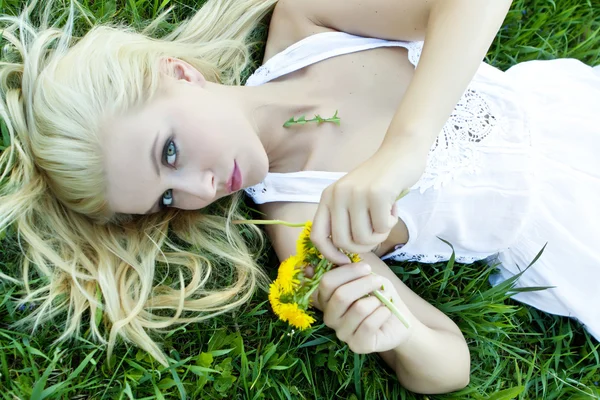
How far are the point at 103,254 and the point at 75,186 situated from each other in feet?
1.19

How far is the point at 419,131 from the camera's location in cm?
178

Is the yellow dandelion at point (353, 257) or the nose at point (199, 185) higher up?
the yellow dandelion at point (353, 257)

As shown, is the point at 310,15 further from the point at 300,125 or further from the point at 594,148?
the point at 594,148

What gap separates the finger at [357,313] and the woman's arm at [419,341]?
0.21 meters

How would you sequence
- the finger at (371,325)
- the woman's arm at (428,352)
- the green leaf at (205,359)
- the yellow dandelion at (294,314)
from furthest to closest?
1. the green leaf at (205,359)
2. the woman's arm at (428,352)
3. the finger at (371,325)
4. the yellow dandelion at (294,314)

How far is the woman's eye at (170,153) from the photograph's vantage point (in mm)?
1955

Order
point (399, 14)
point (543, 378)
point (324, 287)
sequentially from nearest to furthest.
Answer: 1. point (324, 287)
2. point (399, 14)
3. point (543, 378)

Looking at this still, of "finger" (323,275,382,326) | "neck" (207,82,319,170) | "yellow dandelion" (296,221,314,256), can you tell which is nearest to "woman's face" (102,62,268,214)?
"neck" (207,82,319,170)

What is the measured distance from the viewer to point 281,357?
2180mm

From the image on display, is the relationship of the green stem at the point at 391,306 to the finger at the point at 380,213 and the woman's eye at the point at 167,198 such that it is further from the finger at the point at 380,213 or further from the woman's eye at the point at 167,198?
the woman's eye at the point at 167,198

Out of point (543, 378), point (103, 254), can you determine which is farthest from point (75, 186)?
point (543, 378)

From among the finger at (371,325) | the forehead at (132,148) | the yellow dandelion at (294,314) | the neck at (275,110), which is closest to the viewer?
the yellow dandelion at (294,314)

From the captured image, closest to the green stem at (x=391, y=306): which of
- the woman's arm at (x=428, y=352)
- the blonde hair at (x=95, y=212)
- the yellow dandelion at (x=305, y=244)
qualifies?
the yellow dandelion at (x=305, y=244)

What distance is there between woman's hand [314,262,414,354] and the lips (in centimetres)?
57
